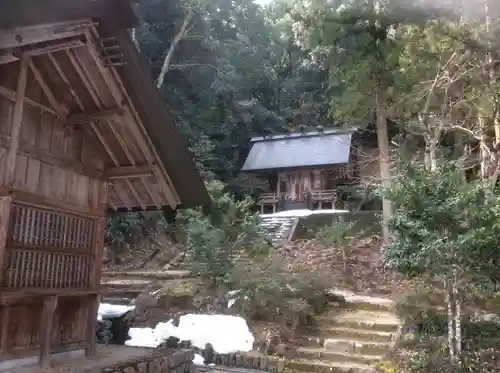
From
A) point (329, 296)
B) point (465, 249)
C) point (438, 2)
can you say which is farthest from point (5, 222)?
point (438, 2)

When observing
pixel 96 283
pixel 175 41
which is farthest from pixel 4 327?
pixel 175 41

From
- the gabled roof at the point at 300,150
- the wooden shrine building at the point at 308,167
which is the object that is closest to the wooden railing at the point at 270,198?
the wooden shrine building at the point at 308,167

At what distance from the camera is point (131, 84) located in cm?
566

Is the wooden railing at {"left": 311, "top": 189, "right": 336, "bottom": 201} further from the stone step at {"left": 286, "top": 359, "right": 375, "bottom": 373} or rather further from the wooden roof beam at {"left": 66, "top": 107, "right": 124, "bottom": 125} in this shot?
the wooden roof beam at {"left": 66, "top": 107, "right": 124, "bottom": 125}

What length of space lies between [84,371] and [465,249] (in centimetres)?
547

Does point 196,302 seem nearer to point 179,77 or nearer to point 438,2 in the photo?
point 438,2

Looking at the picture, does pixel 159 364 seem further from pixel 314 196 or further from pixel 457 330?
pixel 314 196

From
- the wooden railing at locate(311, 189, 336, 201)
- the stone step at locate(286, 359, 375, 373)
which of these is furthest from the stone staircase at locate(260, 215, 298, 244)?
the stone step at locate(286, 359, 375, 373)

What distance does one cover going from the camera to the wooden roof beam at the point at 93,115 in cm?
568

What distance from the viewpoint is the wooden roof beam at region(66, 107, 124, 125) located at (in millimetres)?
5680

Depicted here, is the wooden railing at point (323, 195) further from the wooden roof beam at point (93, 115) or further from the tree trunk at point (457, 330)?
the wooden roof beam at point (93, 115)

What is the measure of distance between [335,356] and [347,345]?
43 cm

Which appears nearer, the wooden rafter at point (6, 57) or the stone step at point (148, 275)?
the wooden rafter at point (6, 57)

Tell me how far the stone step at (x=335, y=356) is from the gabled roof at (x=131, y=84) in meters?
4.05
